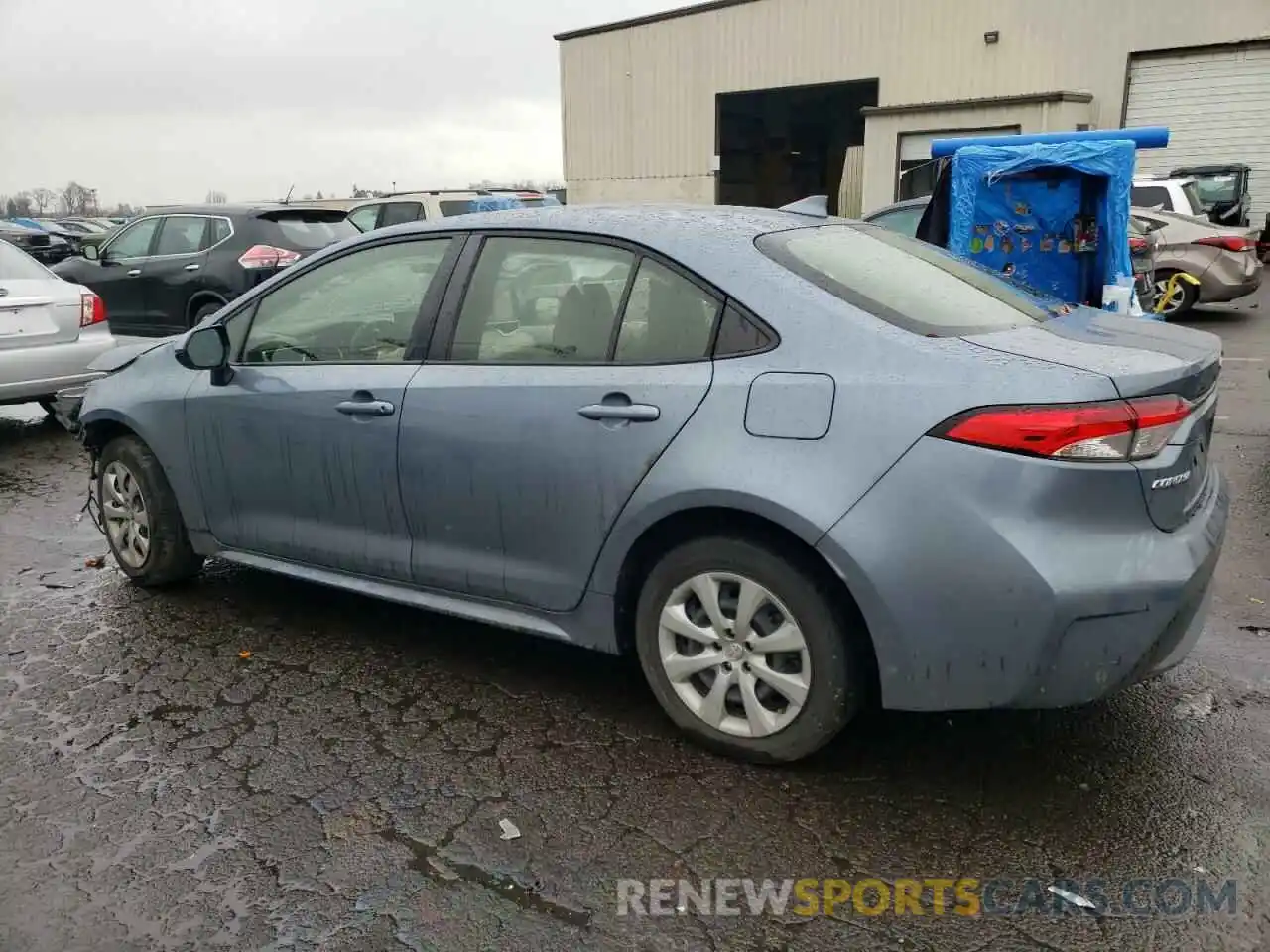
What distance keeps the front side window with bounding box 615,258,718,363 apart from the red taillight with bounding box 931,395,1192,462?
0.78 m

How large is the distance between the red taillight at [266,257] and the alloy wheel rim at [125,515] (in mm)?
6311

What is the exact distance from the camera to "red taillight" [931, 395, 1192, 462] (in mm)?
2592

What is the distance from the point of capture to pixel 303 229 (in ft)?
36.2

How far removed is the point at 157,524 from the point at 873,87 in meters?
23.8

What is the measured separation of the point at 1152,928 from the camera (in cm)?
240

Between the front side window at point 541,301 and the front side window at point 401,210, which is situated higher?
the front side window at point 401,210

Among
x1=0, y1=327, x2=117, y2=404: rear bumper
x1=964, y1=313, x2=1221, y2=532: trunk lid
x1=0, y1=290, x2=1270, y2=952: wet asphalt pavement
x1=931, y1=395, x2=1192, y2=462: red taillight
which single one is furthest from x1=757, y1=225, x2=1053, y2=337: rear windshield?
x1=0, y1=327, x2=117, y2=404: rear bumper

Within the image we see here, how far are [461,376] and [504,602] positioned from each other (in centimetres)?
75

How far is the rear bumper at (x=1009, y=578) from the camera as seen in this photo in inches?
102

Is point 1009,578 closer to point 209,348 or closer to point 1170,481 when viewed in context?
point 1170,481

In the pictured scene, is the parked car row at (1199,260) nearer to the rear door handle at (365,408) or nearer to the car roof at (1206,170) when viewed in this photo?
the car roof at (1206,170)

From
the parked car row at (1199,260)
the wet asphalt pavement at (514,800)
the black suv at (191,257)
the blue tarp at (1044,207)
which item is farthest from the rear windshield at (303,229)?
the wet asphalt pavement at (514,800)

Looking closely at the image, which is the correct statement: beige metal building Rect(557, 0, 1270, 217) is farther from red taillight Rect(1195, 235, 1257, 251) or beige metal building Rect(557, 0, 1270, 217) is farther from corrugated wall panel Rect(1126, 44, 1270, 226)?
red taillight Rect(1195, 235, 1257, 251)
